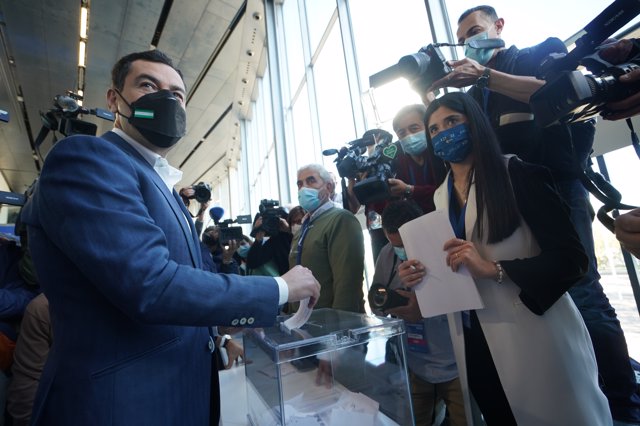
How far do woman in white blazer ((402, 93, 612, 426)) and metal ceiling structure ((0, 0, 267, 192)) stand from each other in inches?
202

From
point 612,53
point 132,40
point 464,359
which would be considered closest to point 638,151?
point 612,53

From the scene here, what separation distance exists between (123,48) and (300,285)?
6611mm

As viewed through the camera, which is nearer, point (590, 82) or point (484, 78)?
point (590, 82)

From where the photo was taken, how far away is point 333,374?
89cm

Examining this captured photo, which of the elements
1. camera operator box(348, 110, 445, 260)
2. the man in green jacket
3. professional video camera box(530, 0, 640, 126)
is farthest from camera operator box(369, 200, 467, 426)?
professional video camera box(530, 0, 640, 126)

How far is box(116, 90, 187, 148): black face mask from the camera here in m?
0.85

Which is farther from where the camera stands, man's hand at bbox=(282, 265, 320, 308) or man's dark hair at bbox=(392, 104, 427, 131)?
man's dark hair at bbox=(392, 104, 427, 131)

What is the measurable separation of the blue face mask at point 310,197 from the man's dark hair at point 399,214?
2.00 ft

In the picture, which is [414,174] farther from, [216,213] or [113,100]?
[216,213]

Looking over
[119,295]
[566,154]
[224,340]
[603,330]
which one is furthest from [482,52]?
[224,340]

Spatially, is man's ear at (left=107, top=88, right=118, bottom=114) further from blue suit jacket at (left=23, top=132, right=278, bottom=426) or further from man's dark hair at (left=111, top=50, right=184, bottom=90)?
blue suit jacket at (left=23, top=132, right=278, bottom=426)

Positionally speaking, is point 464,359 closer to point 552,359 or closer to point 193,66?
point 552,359

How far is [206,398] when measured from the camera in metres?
0.76

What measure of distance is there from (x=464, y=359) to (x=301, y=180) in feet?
4.50
